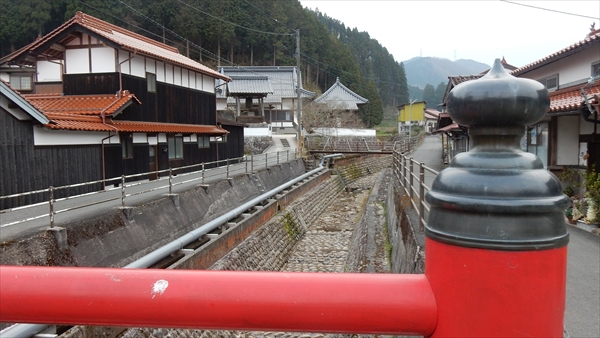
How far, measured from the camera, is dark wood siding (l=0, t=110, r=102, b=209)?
9.12 m

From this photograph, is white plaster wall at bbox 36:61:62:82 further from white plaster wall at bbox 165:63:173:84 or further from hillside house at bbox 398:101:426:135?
hillside house at bbox 398:101:426:135

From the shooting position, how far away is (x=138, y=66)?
15.5 m

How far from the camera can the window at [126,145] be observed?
45.3 feet

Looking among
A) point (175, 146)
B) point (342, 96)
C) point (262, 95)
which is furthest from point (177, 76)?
point (342, 96)

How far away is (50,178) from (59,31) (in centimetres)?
646

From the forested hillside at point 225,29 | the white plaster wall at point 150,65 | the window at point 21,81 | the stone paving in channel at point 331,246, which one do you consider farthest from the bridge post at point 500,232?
the forested hillside at point 225,29

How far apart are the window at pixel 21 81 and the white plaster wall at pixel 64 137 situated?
14.8m

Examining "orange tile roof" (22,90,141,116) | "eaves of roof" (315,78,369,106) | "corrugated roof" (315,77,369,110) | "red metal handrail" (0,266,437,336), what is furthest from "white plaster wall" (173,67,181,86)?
"eaves of roof" (315,78,369,106)

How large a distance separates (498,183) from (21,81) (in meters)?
28.1

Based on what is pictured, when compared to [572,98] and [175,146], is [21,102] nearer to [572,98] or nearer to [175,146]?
[175,146]

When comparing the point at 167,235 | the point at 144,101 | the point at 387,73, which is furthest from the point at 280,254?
the point at 387,73

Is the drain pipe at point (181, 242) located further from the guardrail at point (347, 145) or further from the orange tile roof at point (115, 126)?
the guardrail at point (347, 145)

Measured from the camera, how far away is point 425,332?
97cm

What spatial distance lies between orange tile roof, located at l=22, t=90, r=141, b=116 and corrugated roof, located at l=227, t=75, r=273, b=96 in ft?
80.4
